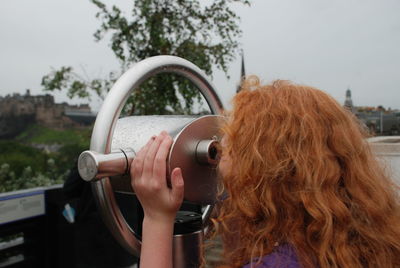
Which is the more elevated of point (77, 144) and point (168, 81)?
point (168, 81)

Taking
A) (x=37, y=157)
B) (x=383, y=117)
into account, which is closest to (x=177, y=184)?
(x=37, y=157)

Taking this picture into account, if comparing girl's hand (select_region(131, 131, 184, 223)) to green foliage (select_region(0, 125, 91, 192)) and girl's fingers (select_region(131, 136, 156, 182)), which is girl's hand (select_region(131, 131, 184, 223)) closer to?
girl's fingers (select_region(131, 136, 156, 182))

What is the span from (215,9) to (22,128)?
2203 millimetres

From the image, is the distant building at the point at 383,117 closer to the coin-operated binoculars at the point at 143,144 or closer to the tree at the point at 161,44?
the tree at the point at 161,44

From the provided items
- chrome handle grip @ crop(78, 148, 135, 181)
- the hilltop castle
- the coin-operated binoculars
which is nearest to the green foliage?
the hilltop castle

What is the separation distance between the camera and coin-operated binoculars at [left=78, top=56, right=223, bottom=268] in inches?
29.0

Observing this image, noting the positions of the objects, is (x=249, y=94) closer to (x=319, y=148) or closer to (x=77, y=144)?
(x=319, y=148)

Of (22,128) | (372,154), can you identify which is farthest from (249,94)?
(22,128)

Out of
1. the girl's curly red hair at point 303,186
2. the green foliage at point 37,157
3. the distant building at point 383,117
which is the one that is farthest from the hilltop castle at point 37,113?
the girl's curly red hair at point 303,186

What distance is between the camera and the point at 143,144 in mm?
822

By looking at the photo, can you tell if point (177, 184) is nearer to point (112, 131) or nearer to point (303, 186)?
point (112, 131)

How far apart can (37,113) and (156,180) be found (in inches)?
121

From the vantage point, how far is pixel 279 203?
0.98 m

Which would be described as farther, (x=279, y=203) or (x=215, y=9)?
(x=215, y=9)
